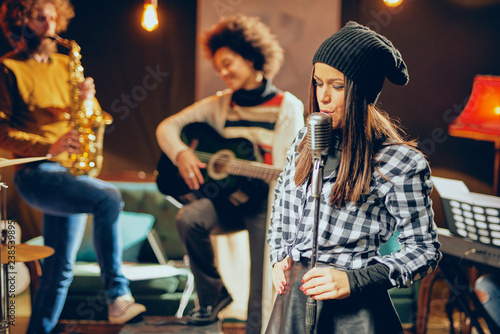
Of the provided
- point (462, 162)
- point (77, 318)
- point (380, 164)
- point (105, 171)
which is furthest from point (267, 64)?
point (77, 318)

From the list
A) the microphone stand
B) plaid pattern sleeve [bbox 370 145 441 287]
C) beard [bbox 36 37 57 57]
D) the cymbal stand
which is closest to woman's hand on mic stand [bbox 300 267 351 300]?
the microphone stand

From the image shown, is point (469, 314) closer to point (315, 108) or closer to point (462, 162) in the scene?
point (462, 162)

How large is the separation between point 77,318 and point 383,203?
2.55 meters

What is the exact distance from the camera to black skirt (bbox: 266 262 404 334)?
1.43 metres

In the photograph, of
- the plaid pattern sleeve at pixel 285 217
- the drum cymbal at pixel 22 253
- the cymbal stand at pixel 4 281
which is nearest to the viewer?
the plaid pattern sleeve at pixel 285 217

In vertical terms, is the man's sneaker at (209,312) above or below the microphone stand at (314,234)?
below

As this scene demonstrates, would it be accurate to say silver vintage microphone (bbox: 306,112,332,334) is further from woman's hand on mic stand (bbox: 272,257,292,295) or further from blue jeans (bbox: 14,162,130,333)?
blue jeans (bbox: 14,162,130,333)

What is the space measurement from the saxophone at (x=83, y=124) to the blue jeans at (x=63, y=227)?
2.9 inches

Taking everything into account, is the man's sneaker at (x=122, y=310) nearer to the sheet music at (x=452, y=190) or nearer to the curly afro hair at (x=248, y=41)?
the curly afro hair at (x=248, y=41)

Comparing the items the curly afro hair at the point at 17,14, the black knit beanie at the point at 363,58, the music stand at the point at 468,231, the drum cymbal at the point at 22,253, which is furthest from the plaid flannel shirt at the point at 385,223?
the curly afro hair at the point at 17,14

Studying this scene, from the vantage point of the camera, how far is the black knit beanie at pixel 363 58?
150cm

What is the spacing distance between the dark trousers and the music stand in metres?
1.16

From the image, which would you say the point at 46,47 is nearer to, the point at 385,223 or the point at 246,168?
the point at 246,168

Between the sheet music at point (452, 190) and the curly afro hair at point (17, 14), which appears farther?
the curly afro hair at point (17, 14)
